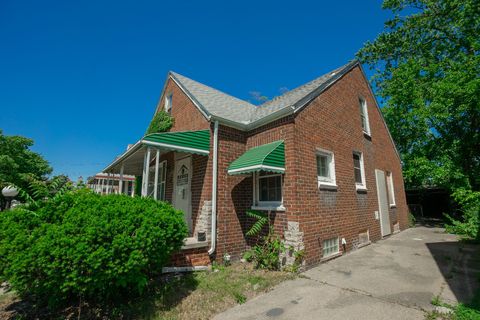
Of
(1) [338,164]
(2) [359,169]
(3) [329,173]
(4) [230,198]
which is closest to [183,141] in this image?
(4) [230,198]

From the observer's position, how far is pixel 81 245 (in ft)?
10.7

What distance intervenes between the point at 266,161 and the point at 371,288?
3.55m

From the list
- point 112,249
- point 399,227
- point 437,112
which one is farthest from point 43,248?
point 437,112

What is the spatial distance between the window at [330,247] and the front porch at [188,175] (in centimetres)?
346

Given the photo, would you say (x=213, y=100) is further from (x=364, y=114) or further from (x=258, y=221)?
(x=364, y=114)

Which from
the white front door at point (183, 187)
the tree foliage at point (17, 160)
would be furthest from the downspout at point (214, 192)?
the tree foliage at point (17, 160)

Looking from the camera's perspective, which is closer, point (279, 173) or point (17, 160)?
point (279, 173)

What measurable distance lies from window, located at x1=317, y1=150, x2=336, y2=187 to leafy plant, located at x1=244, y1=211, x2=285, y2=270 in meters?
2.32

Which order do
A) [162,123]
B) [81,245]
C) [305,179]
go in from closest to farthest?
1. [81,245]
2. [305,179]
3. [162,123]

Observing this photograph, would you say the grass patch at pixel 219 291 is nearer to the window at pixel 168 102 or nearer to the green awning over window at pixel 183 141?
the green awning over window at pixel 183 141

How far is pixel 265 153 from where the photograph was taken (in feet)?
19.9

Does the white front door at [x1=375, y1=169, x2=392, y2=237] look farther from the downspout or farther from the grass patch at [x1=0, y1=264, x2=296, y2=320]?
the downspout

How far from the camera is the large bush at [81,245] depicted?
10.4 ft

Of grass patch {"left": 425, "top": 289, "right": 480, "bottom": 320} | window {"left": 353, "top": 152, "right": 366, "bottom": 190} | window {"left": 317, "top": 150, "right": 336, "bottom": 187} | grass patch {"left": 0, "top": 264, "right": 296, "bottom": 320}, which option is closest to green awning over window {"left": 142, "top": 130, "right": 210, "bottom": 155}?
grass patch {"left": 0, "top": 264, "right": 296, "bottom": 320}
